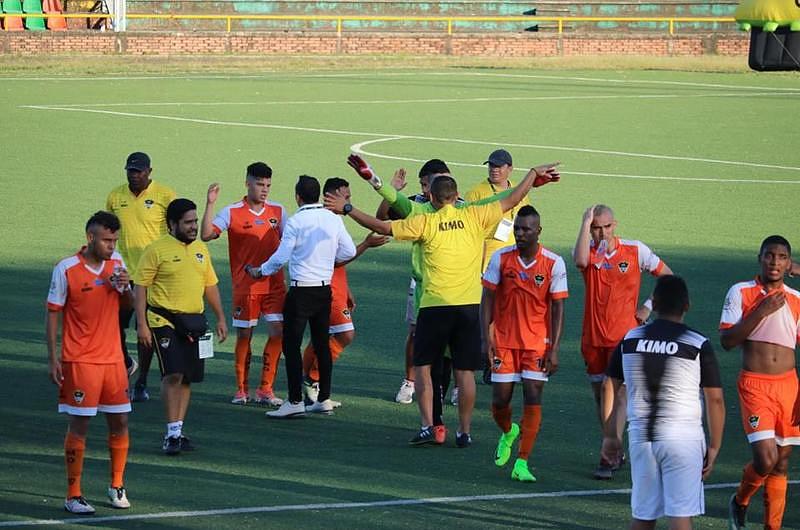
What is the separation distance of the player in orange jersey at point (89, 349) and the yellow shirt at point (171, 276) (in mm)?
1322

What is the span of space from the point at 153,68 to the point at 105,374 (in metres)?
39.2

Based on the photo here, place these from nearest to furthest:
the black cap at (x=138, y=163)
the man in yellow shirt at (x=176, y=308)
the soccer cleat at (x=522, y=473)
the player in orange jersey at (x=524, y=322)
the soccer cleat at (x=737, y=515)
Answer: the soccer cleat at (x=737, y=515) → the soccer cleat at (x=522, y=473) → the player in orange jersey at (x=524, y=322) → the man in yellow shirt at (x=176, y=308) → the black cap at (x=138, y=163)

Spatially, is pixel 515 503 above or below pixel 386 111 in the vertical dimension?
below

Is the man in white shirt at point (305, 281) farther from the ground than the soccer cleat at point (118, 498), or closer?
farther from the ground

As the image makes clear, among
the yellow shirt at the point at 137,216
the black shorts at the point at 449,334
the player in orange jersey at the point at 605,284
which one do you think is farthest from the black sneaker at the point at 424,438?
the yellow shirt at the point at 137,216

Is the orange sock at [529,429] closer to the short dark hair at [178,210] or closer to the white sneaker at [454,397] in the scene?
the white sneaker at [454,397]

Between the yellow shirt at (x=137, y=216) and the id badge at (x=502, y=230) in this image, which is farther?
the yellow shirt at (x=137, y=216)

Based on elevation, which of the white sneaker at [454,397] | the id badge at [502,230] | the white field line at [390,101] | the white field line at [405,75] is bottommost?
the white sneaker at [454,397]

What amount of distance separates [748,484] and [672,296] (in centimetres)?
183

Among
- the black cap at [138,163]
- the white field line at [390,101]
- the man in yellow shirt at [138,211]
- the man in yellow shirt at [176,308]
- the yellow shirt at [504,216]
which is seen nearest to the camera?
the man in yellow shirt at [176,308]

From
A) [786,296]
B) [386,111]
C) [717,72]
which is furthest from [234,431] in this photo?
[717,72]

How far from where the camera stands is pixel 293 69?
48656 millimetres

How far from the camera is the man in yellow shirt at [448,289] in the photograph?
11.0 m

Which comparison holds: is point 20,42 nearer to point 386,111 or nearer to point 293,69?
point 293,69
